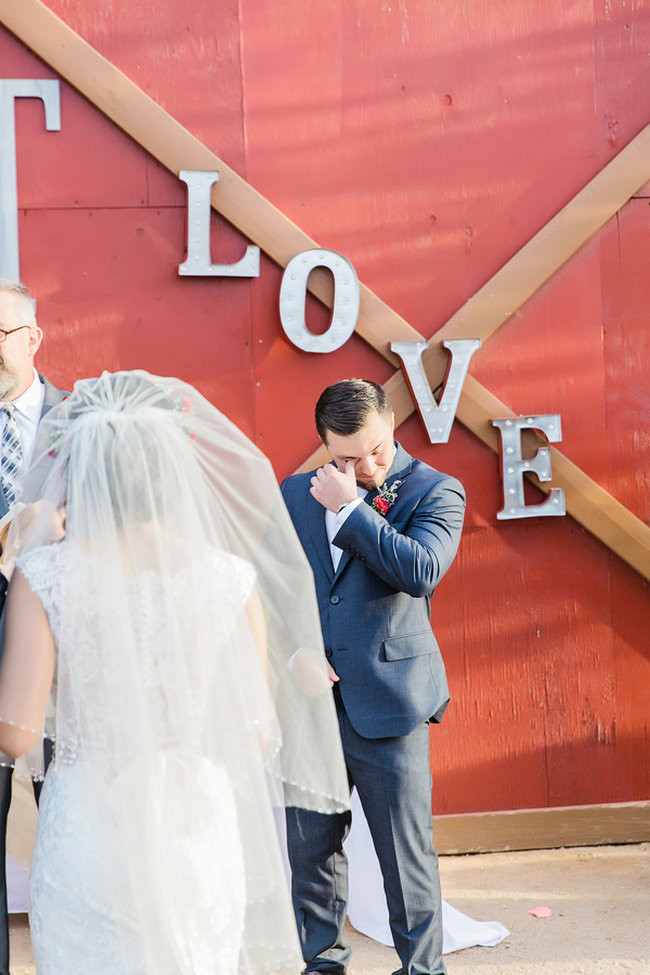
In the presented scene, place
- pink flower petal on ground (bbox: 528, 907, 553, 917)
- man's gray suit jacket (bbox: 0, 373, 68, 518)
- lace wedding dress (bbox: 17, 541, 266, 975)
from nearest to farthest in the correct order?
lace wedding dress (bbox: 17, 541, 266, 975), man's gray suit jacket (bbox: 0, 373, 68, 518), pink flower petal on ground (bbox: 528, 907, 553, 917)

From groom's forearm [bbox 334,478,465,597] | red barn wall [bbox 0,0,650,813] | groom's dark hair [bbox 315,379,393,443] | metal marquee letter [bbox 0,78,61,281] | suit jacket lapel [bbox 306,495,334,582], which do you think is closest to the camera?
groom's forearm [bbox 334,478,465,597]

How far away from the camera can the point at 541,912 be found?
3.48m

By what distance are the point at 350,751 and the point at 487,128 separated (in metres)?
2.53

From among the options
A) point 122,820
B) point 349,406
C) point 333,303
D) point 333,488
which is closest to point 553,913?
point 333,488

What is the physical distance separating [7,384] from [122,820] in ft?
5.65

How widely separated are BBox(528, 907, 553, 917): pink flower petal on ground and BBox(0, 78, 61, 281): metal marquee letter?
295 cm

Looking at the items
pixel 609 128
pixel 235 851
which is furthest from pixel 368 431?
pixel 609 128

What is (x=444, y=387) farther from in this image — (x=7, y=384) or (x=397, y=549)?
(x=7, y=384)

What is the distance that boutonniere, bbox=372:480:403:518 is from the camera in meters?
2.83

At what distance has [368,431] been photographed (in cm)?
279

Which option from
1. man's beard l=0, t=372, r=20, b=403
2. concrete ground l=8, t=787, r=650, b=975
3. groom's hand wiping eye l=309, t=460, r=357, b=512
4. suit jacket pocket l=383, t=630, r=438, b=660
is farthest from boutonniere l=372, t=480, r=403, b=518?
concrete ground l=8, t=787, r=650, b=975

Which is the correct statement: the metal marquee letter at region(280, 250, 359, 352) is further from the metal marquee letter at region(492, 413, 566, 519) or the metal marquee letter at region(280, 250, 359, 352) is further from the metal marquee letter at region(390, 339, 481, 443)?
the metal marquee letter at region(492, 413, 566, 519)

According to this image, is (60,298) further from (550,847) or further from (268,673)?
(550,847)

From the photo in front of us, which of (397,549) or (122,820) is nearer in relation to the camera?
(122,820)
